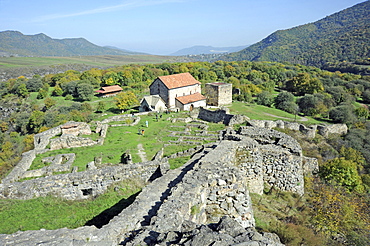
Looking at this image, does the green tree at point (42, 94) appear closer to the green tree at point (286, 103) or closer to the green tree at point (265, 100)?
the green tree at point (265, 100)

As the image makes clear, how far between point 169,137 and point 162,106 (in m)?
19.1

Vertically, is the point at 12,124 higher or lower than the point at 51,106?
lower

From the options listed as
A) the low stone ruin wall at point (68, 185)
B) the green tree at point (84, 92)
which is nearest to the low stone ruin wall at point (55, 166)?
the low stone ruin wall at point (68, 185)

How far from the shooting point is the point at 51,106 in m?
55.2

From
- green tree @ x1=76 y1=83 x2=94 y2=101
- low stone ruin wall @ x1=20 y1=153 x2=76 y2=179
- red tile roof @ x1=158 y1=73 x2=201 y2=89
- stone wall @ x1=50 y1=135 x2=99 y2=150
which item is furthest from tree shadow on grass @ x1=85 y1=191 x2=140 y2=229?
green tree @ x1=76 y1=83 x2=94 y2=101

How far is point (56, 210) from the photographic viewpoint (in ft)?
36.3

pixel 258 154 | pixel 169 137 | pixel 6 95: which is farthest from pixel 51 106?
pixel 258 154

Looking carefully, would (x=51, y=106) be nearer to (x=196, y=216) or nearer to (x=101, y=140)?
(x=101, y=140)

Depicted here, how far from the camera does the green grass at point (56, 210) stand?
987cm

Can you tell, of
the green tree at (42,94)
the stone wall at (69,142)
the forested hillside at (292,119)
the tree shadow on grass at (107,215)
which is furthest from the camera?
the green tree at (42,94)

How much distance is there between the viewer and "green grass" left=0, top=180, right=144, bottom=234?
9867 mm

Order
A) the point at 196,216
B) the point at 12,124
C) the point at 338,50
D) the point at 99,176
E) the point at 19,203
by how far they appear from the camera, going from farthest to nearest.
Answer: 1. the point at 338,50
2. the point at 12,124
3. the point at 99,176
4. the point at 19,203
5. the point at 196,216

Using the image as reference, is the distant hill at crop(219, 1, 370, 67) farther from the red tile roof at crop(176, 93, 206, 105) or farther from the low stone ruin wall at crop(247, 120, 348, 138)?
the red tile roof at crop(176, 93, 206, 105)

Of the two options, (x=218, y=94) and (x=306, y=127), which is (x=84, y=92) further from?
(x=306, y=127)
